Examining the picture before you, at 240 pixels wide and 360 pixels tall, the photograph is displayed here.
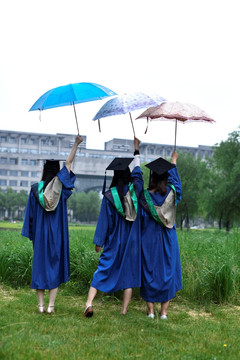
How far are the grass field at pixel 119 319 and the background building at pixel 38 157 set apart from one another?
9841cm

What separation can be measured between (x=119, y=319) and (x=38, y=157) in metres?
108

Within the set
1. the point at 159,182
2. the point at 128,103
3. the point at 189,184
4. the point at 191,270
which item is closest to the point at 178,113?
the point at 128,103

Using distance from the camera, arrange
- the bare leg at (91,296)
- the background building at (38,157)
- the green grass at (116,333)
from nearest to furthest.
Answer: the green grass at (116,333) → the bare leg at (91,296) → the background building at (38,157)

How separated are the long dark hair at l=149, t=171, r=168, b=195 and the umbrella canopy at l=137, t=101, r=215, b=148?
780 mm

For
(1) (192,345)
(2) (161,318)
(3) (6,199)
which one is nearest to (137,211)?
(2) (161,318)

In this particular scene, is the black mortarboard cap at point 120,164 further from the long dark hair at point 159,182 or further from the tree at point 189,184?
the tree at point 189,184

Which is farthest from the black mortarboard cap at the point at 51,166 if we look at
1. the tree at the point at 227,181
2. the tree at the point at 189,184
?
the tree at the point at 189,184

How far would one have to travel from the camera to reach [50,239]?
5.56 metres

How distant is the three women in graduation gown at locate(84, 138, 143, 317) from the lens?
18.1ft

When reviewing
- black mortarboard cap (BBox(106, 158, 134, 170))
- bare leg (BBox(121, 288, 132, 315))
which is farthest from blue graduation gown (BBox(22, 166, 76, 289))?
bare leg (BBox(121, 288, 132, 315))

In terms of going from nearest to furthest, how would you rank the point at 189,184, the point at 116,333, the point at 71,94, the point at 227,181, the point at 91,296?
the point at 116,333 → the point at 91,296 → the point at 71,94 → the point at 227,181 → the point at 189,184

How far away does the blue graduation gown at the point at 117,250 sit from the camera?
216 inches

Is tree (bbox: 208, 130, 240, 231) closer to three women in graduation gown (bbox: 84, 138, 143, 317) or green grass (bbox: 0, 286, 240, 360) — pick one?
green grass (bbox: 0, 286, 240, 360)

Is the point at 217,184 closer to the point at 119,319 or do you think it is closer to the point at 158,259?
the point at 158,259
